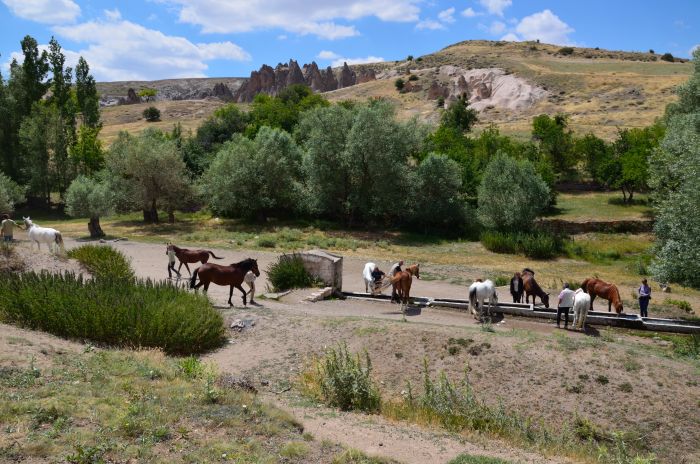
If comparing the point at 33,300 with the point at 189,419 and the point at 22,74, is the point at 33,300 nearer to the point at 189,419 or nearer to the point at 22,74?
the point at 189,419

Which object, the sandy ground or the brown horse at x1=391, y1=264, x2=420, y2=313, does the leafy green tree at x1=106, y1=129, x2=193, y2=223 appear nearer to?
the sandy ground

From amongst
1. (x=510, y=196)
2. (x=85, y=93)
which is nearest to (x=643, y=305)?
(x=510, y=196)

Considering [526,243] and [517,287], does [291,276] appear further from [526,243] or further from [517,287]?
[526,243]

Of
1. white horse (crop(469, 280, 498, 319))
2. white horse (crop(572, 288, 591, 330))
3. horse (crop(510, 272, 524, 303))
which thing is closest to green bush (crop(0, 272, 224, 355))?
white horse (crop(469, 280, 498, 319))

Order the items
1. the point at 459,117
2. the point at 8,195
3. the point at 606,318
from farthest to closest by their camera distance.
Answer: the point at 459,117 < the point at 8,195 < the point at 606,318

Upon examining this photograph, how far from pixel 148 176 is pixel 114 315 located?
28945mm

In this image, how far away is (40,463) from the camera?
6.39 meters

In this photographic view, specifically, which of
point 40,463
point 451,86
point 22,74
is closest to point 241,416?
point 40,463

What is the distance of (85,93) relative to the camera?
5394 cm

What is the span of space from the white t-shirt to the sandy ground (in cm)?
82

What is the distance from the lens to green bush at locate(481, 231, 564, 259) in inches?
1252

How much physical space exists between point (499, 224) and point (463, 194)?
6.75 meters

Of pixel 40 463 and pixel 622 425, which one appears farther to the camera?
pixel 622 425

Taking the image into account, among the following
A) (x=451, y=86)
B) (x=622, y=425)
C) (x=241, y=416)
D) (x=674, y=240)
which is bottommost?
(x=622, y=425)
